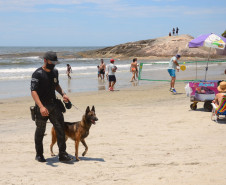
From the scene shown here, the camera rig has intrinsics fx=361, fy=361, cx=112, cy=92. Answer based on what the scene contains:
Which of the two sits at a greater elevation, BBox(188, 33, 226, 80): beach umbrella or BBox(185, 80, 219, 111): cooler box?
BBox(188, 33, 226, 80): beach umbrella

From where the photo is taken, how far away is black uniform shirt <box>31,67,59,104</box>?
545 centimetres

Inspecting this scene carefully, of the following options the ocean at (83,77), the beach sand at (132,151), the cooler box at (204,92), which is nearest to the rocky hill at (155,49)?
the ocean at (83,77)

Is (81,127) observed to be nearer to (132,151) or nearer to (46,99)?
(46,99)

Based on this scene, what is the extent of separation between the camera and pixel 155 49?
60594 millimetres

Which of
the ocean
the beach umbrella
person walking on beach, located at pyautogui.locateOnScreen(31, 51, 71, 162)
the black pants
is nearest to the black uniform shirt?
person walking on beach, located at pyautogui.locateOnScreen(31, 51, 71, 162)

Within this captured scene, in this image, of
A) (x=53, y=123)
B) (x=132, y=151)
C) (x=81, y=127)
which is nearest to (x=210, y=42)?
(x=132, y=151)

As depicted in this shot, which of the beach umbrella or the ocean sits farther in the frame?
the ocean

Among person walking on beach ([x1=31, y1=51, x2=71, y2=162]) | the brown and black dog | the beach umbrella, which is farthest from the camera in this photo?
the beach umbrella

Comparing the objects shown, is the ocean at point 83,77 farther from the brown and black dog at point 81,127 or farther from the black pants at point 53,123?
the black pants at point 53,123

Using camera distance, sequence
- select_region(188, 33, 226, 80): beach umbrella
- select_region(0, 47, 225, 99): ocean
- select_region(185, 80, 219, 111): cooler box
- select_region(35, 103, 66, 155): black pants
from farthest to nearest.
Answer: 1. select_region(0, 47, 225, 99): ocean
2. select_region(188, 33, 226, 80): beach umbrella
3. select_region(185, 80, 219, 111): cooler box
4. select_region(35, 103, 66, 155): black pants

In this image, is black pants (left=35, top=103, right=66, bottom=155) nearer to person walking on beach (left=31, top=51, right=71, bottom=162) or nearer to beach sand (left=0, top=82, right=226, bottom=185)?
person walking on beach (left=31, top=51, right=71, bottom=162)

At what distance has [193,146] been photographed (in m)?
6.86

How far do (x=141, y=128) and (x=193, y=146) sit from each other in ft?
6.10

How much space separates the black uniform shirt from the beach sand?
1.11 meters
